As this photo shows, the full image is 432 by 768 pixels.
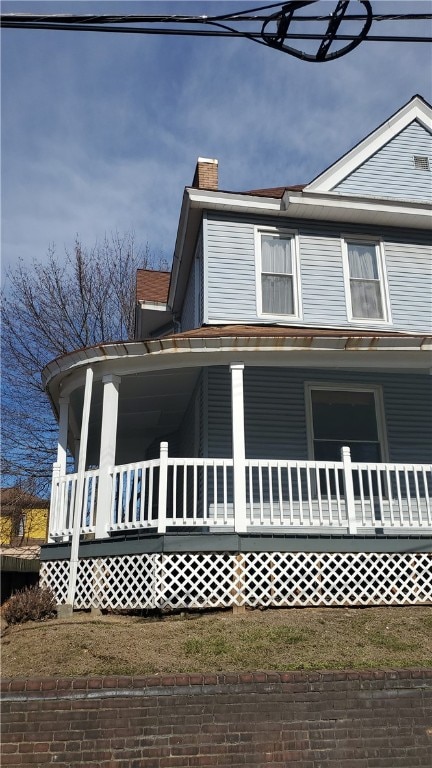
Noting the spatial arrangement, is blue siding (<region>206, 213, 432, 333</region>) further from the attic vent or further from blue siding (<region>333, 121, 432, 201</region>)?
the attic vent

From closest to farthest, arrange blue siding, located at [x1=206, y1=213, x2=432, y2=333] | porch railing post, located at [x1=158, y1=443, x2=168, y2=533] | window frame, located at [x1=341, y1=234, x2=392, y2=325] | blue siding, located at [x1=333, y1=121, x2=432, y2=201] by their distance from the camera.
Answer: porch railing post, located at [x1=158, y1=443, x2=168, y2=533] < blue siding, located at [x1=206, y1=213, x2=432, y2=333] < window frame, located at [x1=341, y1=234, x2=392, y2=325] < blue siding, located at [x1=333, y1=121, x2=432, y2=201]

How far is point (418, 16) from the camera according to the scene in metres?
6.19

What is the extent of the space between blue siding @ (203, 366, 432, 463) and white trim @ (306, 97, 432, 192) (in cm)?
392

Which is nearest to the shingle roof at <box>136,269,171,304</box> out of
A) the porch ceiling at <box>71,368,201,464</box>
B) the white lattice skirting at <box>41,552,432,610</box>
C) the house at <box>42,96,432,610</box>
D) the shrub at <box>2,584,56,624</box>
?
the house at <box>42,96,432,610</box>

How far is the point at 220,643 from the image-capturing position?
21.7 feet

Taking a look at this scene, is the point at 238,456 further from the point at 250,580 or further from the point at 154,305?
the point at 154,305

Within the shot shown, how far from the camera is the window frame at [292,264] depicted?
1223cm

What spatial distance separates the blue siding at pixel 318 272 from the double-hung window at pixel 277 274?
166 millimetres

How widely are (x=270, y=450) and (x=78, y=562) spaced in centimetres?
397

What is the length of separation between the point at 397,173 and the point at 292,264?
10.8ft

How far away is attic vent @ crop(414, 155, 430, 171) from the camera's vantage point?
13.7 m

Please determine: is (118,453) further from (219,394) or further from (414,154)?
(414,154)

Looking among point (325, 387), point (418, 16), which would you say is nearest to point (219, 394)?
point (325, 387)

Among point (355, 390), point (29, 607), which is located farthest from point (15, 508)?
point (29, 607)
